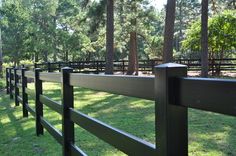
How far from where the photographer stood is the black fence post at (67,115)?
3973mm

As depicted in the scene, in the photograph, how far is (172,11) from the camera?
16734 mm

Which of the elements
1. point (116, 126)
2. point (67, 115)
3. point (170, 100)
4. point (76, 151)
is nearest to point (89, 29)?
point (116, 126)

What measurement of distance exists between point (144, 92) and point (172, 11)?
594 inches

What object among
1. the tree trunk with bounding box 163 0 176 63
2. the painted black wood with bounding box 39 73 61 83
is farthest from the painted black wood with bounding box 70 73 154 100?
the tree trunk with bounding box 163 0 176 63

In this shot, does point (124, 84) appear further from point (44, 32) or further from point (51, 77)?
point (44, 32)

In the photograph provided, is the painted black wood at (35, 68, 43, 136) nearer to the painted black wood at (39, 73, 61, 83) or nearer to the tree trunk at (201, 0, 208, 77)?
the painted black wood at (39, 73, 61, 83)

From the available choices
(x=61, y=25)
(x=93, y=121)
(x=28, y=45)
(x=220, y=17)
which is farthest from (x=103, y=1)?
(x=61, y=25)

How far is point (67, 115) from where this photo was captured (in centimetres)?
403

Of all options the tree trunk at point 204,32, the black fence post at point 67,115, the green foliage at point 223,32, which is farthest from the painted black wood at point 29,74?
the green foliage at point 223,32

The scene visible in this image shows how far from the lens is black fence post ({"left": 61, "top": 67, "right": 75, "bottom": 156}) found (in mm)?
3973

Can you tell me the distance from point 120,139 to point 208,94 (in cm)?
98

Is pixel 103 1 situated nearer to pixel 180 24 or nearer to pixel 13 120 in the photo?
pixel 13 120

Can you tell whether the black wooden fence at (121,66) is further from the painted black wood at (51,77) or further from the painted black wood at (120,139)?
the painted black wood at (120,139)

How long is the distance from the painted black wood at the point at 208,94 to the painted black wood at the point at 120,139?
1.35 ft
